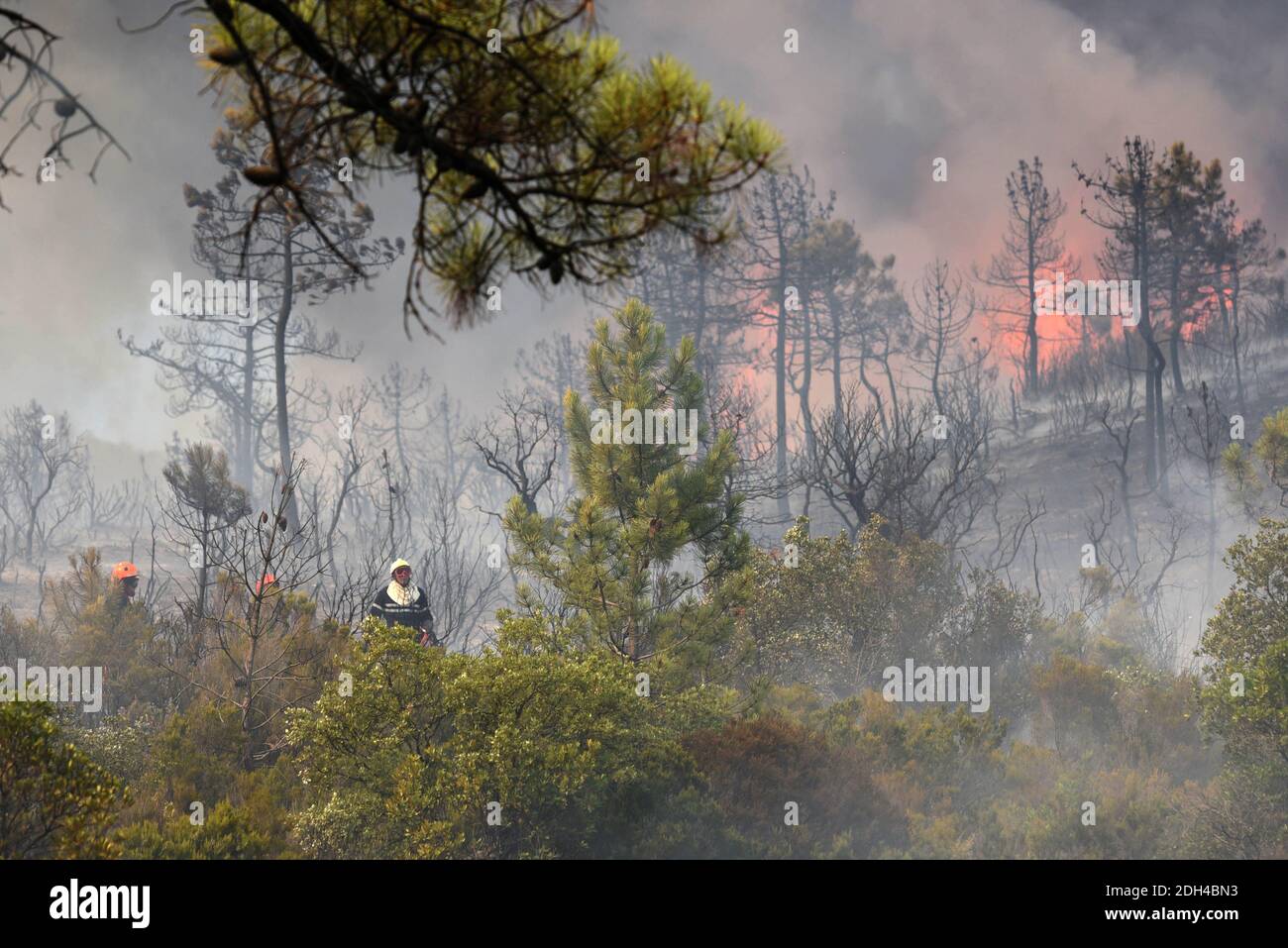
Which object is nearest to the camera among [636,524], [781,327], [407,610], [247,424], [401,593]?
[636,524]

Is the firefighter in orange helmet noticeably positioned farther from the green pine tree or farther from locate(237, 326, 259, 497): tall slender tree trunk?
locate(237, 326, 259, 497): tall slender tree trunk

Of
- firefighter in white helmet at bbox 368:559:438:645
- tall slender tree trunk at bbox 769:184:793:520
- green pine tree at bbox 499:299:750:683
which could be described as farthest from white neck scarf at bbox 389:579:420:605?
tall slender tree trunk at bbox 769:184:793:520

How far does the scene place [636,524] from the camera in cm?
993

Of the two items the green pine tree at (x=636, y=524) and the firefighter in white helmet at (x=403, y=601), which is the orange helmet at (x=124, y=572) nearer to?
the firefighter in white helmet at (x=403, y=601)

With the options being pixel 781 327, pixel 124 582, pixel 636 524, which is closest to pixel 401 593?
pixel 636 524

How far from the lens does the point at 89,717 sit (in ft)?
41.8

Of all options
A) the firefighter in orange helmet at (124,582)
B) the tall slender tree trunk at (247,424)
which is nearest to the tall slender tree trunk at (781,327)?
the tall slender tree trunk at (247,424)

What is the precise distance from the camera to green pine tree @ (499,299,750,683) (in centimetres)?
1002

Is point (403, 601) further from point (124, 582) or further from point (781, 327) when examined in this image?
point (781, 327)

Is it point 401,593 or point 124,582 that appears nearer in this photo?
point 401,593

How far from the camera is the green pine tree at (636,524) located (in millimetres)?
10023

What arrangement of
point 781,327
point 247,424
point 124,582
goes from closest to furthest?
1. point 124,582
2. point 781,327
3. point 247,424
